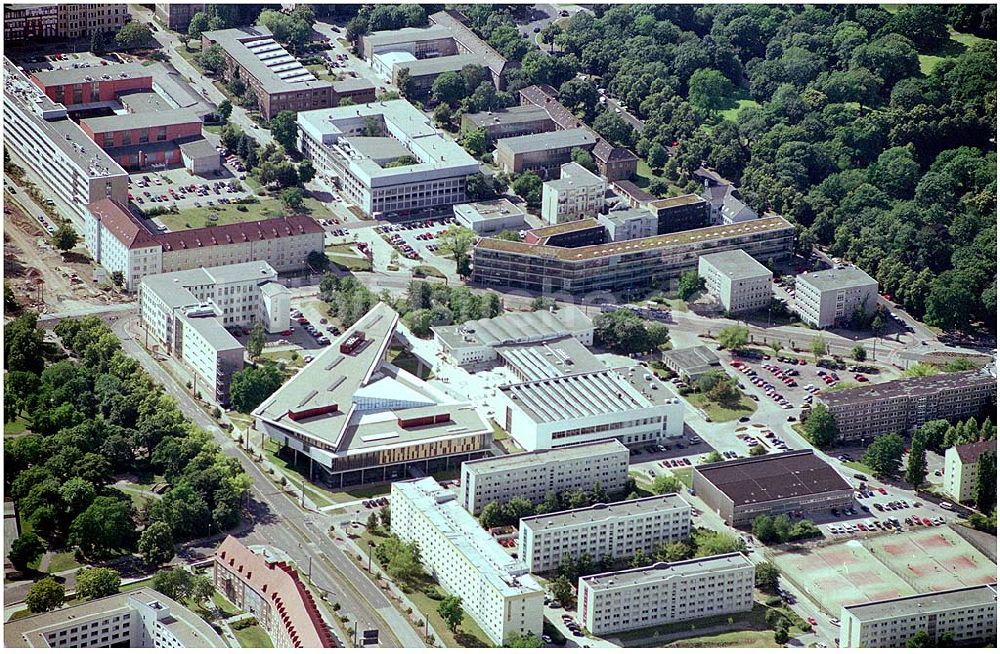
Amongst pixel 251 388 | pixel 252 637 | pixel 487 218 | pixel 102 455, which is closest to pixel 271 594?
pixel 252 637

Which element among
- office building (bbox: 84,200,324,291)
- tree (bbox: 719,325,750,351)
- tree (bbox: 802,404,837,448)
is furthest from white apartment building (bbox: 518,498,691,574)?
office building (bbox: 84,200,324,291)

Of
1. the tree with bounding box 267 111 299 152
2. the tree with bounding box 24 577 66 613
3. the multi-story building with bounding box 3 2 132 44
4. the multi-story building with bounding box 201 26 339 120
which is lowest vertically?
the tree with bounding box 24 577 66 613

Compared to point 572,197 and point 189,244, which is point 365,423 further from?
point 572,197

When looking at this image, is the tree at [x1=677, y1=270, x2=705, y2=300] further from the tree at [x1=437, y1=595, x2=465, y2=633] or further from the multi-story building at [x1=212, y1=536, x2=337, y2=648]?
the multi-story building at [x1=212, y1=536, x2=337, y2=648]

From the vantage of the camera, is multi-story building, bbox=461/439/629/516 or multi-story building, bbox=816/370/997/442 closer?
multi-story building, bbox=461/439/629/516

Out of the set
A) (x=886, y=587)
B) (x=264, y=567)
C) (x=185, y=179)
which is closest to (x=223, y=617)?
(x=264, y=567)

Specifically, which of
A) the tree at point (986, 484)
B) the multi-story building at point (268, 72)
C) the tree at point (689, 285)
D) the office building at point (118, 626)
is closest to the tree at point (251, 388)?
the office building at point (118, 626)

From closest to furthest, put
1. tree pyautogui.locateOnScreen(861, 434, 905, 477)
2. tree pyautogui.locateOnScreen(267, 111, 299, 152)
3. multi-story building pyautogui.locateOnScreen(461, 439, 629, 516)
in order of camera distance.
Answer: multi-story building pyautogui.locateOnScreen(461, 439, 629, 516), tree pyautogui.locateOnScreen(861, 434, 905, 477), tree pyautogui.locateOnScreen(267, 111, 299, 152)
